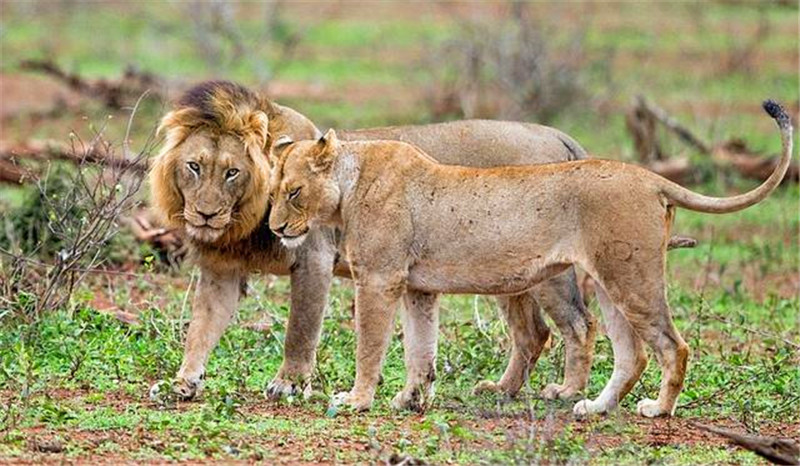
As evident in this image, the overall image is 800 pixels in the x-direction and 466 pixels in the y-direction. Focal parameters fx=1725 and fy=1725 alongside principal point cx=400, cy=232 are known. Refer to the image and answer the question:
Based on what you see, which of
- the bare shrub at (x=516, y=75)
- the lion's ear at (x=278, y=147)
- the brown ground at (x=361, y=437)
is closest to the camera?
the brown ground at (x=361, y=437)

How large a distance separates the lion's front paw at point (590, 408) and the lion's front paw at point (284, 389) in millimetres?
1167

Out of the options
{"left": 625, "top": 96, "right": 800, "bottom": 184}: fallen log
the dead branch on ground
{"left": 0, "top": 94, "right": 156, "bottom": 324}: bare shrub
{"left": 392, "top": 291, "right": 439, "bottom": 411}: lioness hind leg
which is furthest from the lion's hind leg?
{"left": 625, "top": 96, "right": 800, "bottom": 184}: fallen log

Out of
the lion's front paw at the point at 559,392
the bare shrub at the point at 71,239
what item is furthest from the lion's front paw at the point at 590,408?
the bare shrub at the point at 71,239

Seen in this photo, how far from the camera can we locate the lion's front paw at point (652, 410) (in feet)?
23.2

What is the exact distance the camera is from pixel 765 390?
792 cm

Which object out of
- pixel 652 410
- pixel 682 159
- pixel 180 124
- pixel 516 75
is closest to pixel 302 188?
pixel 180 124

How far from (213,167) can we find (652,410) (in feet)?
6.99

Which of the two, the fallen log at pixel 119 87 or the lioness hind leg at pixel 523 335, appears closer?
the lioness hind leg at pixel 523 335

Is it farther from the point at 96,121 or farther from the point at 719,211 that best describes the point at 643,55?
the point at 719,211

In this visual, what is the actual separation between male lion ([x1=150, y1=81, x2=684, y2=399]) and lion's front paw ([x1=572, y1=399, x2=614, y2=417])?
0.31 metres

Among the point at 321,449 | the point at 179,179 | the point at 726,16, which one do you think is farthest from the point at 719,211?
the point at 726,16

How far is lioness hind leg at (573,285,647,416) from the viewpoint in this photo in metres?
7.23

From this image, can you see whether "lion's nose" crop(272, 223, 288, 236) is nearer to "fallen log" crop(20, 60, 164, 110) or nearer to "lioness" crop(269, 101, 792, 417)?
"lioness" crop(269, 101, 792, 417)

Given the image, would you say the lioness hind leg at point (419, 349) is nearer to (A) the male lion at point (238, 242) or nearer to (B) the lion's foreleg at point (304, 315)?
(A) the male lion at point (238, 242)
